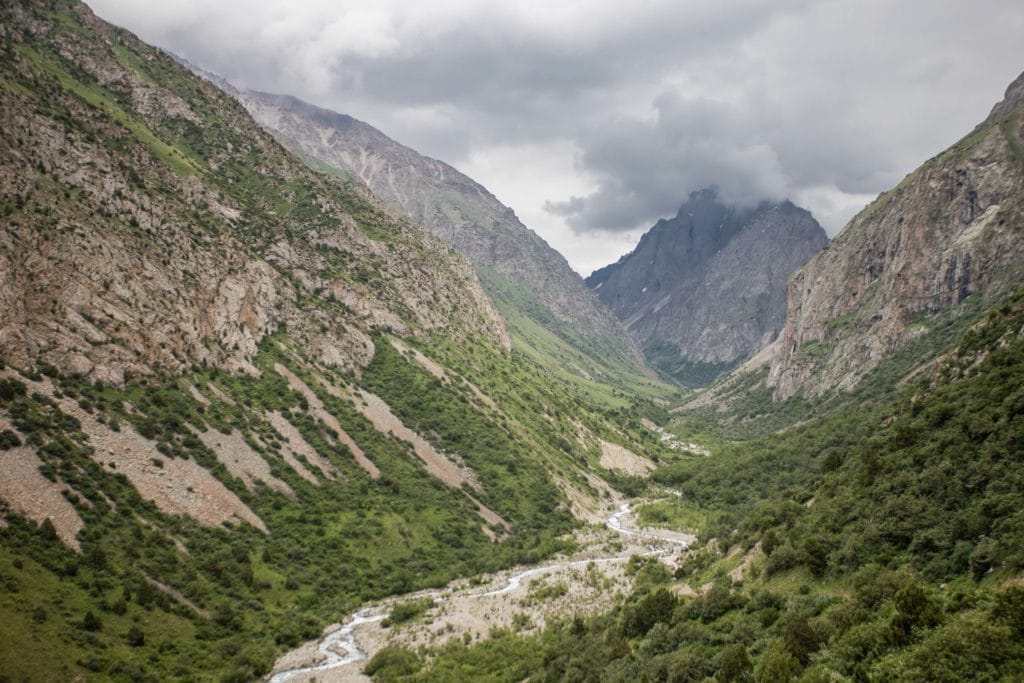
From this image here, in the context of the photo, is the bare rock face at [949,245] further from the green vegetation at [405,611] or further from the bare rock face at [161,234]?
the green vegetation at [405,611]

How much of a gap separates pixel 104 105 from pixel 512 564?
345 feet

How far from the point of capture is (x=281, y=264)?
378 ft

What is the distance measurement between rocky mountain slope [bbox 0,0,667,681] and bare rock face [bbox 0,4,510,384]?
1.47 feet

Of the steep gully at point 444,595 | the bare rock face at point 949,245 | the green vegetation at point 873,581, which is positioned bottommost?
the steep gully at point 444,595

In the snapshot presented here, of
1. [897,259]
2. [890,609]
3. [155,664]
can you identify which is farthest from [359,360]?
[897,259]

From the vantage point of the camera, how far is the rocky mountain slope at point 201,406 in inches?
1791

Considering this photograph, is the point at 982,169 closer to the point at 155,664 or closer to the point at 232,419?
the point at 232,419

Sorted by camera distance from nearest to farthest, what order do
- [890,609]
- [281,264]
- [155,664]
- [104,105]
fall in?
1. [890,609]
2. [155,664]
3. [104,105]
4. [281,264]

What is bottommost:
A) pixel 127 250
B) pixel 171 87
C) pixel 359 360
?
pixel 359 360

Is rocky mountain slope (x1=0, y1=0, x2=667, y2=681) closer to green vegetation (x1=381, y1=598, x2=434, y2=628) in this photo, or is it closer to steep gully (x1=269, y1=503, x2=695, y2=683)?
steep gully (x1=269, y1=503, x2=695, y2=683)

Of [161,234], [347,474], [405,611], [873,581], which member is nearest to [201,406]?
[347,474]

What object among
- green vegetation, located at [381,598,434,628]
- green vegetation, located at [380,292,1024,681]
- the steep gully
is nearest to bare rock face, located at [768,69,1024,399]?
the steep gully

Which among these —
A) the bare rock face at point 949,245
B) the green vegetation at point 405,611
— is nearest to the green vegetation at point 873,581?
the green vegetation at point 405,611

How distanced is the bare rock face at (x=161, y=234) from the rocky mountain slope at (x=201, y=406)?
1.47ft
